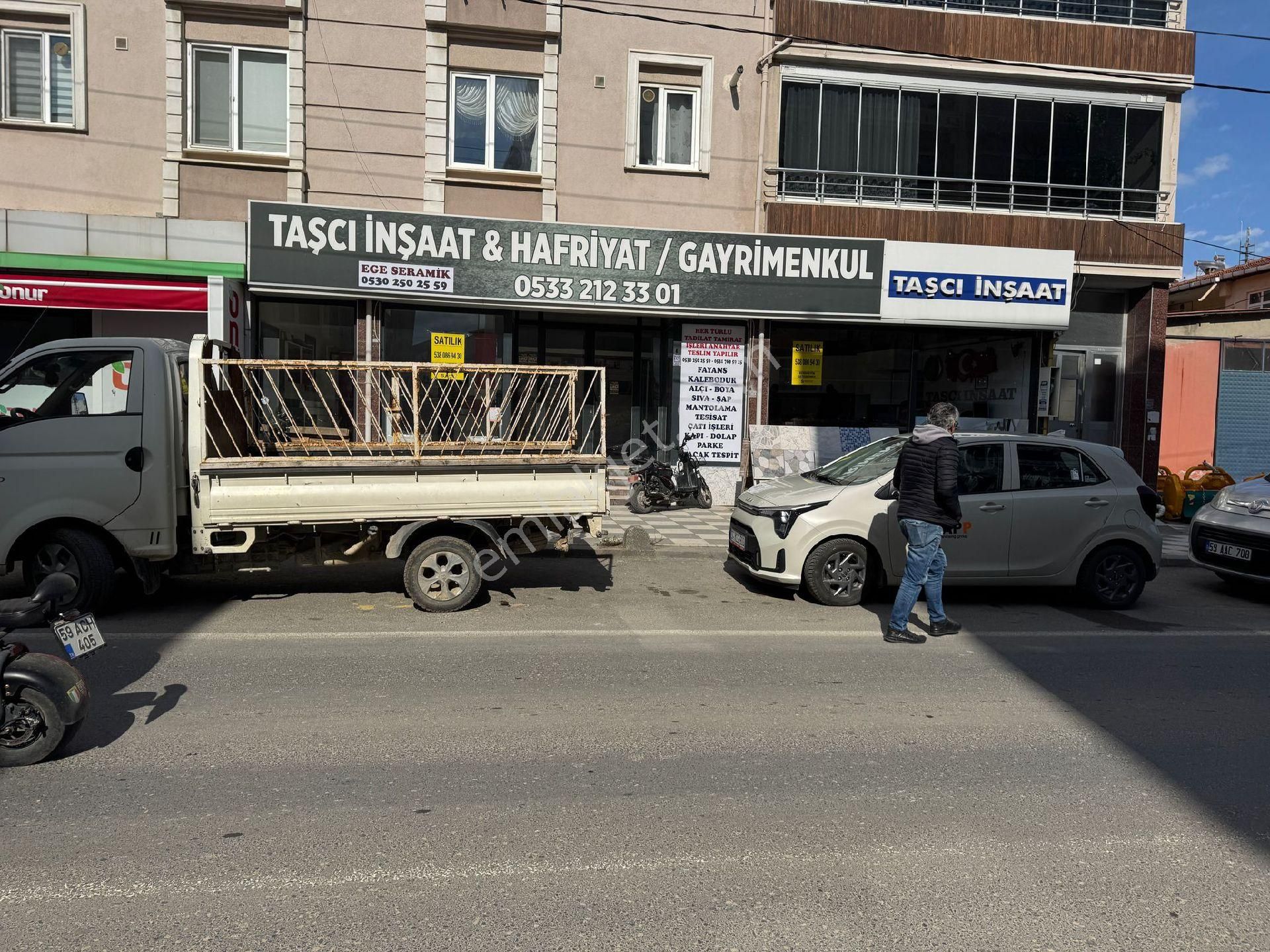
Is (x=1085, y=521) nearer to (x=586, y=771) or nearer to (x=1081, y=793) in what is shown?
→ (x=1081, y=793)

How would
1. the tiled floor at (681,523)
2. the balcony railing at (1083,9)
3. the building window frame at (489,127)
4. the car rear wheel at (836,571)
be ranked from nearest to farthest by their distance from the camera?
the car rear wheel at (836,571) < the tiled floor at (681,523) < the building window frame at (489,127) < the balcony railing at (1083,9)

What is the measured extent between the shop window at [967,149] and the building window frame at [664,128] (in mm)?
1375

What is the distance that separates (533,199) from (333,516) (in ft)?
28.0

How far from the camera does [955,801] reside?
14.0 feet

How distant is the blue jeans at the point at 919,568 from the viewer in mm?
7117

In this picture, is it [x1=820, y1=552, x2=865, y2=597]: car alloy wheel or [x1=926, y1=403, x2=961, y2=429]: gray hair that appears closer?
[x1=926, y1=403, x2=961, y2=429]: gray hair

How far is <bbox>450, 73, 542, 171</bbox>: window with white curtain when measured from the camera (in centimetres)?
1449

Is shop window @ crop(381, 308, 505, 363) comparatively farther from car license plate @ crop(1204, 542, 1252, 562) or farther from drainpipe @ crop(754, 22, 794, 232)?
car license plate @ crop(1204, 542, 1252, 562)

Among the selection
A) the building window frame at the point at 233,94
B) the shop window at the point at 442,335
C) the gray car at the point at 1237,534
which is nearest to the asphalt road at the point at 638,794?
the gray car at the point at 1237,534

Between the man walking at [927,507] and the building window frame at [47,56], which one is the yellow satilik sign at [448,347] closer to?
the building window frame at [47,56]

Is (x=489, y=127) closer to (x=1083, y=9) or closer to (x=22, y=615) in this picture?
(x=1083, y=9)

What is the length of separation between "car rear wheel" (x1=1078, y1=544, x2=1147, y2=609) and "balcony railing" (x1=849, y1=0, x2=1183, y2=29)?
412 inches

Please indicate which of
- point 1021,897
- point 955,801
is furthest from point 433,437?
point 1021,897

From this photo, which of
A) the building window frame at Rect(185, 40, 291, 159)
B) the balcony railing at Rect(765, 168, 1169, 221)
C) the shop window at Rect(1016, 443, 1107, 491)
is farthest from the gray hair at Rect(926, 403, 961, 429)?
the building window frame at Rect(185, 40, 291, 159)
